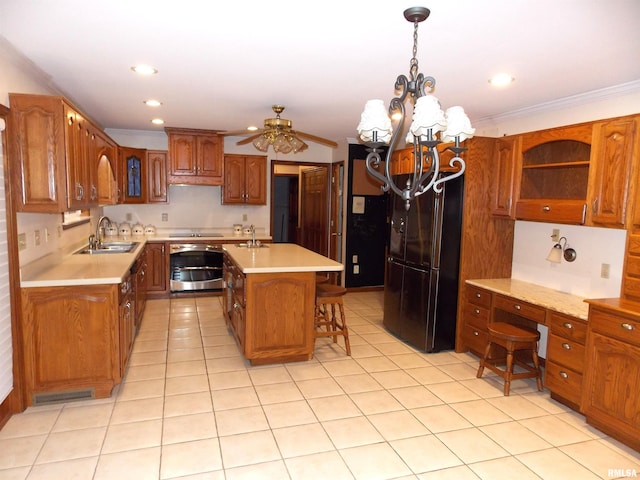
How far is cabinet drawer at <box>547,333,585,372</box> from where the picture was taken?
287cm

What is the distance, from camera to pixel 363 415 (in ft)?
A: 9.37

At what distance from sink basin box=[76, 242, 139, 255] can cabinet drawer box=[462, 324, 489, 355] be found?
11.5 ft

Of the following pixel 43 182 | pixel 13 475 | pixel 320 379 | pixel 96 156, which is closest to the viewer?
pixel 13 475

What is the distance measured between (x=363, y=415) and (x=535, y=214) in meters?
2.09

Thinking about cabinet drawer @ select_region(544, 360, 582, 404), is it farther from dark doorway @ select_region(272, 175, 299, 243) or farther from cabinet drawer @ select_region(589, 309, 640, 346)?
dark doorway @ select_region(272, 175, 299, 243)

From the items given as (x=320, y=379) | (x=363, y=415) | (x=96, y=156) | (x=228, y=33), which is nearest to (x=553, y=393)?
(x=363, y=415)

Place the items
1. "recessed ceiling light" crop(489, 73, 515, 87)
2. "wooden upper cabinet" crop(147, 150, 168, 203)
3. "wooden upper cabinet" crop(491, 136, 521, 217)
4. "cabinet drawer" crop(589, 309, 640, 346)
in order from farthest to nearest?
1. "wooden upper cabinet" crop(147, 150, 168, 203)
2. "wooden upper cabinet" crop(491, 136, 521, 217)
3. "recessed ceiling light" crop(489, 73, 515, 87)
4. "cabinet drawer" crop(589, 309, 640, 346)

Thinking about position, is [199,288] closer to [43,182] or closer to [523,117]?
[43,182]

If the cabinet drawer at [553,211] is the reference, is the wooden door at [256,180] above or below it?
above

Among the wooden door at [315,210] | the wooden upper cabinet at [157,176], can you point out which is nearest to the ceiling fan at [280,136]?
the wooden upper cabinet at [157,176]

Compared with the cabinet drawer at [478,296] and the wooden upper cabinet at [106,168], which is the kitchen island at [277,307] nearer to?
the cabinet drawer at [478,296]

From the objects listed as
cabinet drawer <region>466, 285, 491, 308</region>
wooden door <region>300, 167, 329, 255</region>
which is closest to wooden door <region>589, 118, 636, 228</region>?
cabinet drawer <region>466, 285, 491, 308</region>

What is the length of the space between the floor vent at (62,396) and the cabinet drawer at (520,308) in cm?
320

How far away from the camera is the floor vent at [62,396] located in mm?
2873
